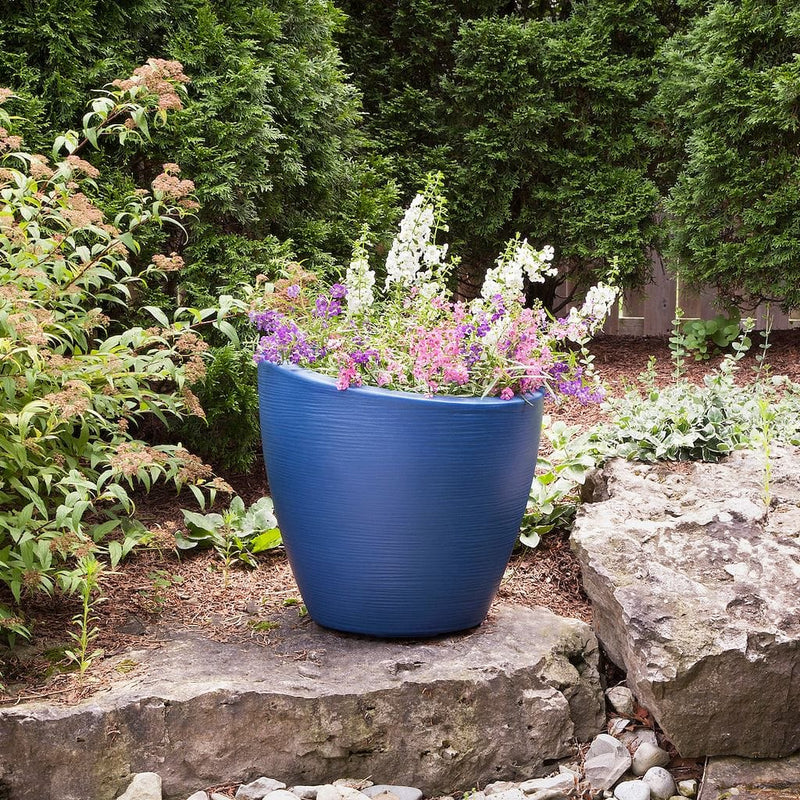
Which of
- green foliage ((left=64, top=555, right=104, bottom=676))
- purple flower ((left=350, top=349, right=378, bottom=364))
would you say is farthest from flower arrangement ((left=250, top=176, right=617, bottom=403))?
green foliage ((left=64, top=555, right=104, bottom=676))

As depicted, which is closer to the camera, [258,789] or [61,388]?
[258,789]

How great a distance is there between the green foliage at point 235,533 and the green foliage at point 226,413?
1.07ft

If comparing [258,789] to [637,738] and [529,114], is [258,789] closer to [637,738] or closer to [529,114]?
[637,738]

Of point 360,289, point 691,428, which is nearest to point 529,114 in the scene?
point 691,428

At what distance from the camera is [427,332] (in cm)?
232

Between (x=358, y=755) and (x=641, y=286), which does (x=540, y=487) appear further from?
(x=641, y=286)

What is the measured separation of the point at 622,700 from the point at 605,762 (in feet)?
0.85

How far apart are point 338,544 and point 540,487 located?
1.13m

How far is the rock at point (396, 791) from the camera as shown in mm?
2074

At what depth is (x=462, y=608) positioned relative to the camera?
2355 millimetres

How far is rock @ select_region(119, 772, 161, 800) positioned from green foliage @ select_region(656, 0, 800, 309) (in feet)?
15.8

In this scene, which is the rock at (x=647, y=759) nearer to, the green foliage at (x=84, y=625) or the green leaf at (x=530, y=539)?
the green leaf at (x=530, y=539)

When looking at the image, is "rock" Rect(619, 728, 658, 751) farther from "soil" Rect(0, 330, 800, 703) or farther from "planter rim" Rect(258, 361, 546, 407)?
"planter rim" Rect(258, 361, 546, 407)

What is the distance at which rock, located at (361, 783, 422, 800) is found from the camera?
81.7 inches
